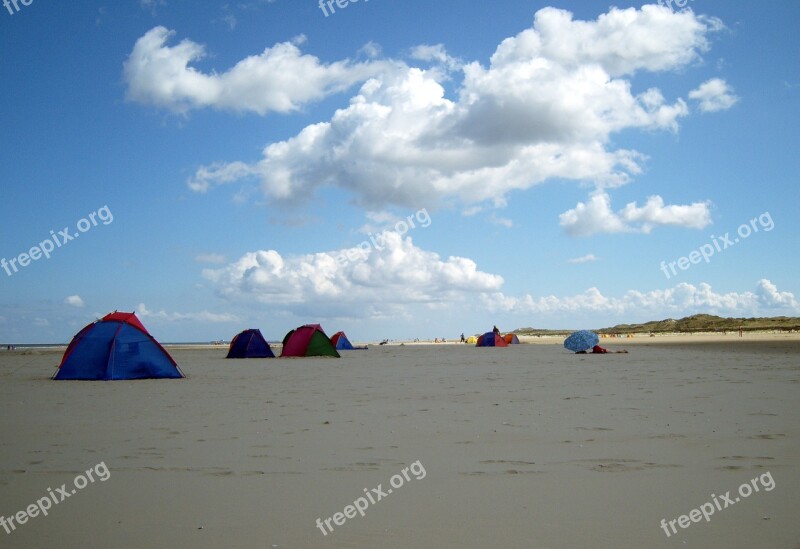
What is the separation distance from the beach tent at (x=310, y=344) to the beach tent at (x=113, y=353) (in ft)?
46.4

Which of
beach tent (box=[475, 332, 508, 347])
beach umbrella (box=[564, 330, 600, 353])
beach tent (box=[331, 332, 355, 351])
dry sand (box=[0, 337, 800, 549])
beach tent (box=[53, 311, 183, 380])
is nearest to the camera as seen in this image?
dry sand (box=[0, 337, 800, 549])

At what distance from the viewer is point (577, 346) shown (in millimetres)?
31516

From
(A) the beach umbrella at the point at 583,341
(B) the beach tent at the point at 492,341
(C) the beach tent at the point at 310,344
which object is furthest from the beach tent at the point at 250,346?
(B) the beach tent at the point at 492,341

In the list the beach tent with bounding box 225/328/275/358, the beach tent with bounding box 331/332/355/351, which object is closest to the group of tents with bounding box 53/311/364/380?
the beach tent with bounding box 225/328/275/358

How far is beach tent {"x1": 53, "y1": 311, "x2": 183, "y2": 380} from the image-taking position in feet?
55.6

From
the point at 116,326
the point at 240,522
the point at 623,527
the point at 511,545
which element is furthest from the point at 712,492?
the point at 116,326

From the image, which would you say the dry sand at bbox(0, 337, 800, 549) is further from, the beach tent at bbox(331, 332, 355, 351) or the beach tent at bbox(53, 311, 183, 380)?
the beach tent at bbox(331, 332, 355, 351)

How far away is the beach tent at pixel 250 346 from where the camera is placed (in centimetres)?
3284

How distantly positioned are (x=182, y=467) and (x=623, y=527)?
14.1 ft

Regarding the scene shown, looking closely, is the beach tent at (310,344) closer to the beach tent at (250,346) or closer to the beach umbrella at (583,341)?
the beach tent at (250,346)

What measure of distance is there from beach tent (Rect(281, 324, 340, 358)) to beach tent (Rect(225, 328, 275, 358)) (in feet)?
5.42

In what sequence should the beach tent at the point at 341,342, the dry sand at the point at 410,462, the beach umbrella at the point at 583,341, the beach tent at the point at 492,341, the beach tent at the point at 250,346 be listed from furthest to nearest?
1. the beach tent at the point at 492,341
2. the beach tent at the point at 341,342
3. the beach tent at the point at 250,346
4. the beach umbrella at the point at 583,341
5. the dry sand at the point at 410,462

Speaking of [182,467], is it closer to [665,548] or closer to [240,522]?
[240,522]

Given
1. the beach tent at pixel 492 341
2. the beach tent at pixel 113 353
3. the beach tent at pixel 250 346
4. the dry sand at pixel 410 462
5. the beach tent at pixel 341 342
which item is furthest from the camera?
the beach tent at pixel 492 341
